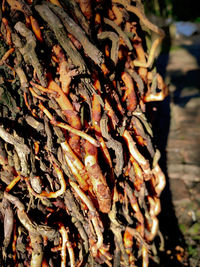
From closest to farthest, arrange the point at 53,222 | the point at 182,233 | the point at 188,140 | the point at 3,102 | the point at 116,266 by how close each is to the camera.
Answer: the point at 3,102 → the point at 53,222 → the point at 116,266 → the point at 182,233 → the point at 188,140

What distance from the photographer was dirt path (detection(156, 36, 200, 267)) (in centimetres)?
136

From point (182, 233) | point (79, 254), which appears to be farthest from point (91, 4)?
point (182, 233)

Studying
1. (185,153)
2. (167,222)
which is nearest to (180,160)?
(185,153)

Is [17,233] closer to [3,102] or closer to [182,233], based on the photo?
[3,102]

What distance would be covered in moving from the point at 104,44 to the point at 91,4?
4.7 inches

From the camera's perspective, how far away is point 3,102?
514 mm

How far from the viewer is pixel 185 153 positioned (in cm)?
188

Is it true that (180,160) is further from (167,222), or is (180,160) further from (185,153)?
(167,222)

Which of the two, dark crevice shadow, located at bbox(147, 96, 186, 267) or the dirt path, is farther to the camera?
the dirt path

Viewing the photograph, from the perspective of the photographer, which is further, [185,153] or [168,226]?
[185,153]

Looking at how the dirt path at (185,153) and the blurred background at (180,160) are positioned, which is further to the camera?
the dirt path at (185,153)

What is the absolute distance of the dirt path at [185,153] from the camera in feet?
4.46

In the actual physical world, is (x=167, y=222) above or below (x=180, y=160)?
below

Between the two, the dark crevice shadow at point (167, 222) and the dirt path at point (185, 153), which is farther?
the dirt path at point (185, 153)
